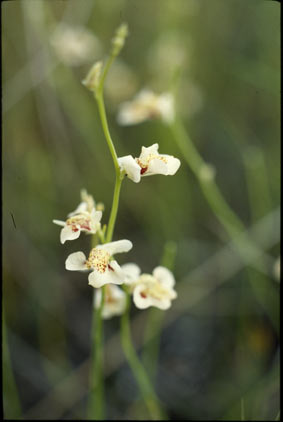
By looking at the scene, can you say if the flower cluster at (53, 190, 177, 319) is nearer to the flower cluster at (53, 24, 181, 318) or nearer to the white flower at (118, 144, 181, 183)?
the flower cluster at (53, 24, 181, 318)

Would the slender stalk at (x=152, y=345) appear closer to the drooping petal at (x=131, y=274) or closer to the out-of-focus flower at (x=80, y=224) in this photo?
the drooping petal at (x=131, y=274)

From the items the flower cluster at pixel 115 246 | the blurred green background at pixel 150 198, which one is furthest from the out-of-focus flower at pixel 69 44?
the flower cluster at pixel 115 246

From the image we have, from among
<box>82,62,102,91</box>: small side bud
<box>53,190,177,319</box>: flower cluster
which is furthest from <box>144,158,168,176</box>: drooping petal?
<box>82,62,102,91</box>: small side bud

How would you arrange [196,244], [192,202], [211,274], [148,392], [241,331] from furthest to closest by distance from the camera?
1. [192,202]
2. [196,244]
3. [211,274]
4. [241,331]
5. [148,392]

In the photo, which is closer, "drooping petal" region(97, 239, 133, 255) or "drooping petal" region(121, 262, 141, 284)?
"drooping petal" region(97, 239, 133, 255)

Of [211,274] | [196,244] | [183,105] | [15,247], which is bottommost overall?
[211,274]

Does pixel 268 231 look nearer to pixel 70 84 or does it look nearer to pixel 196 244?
pixel 196 244

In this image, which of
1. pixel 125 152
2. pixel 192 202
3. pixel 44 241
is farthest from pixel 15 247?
pixel 192 202
